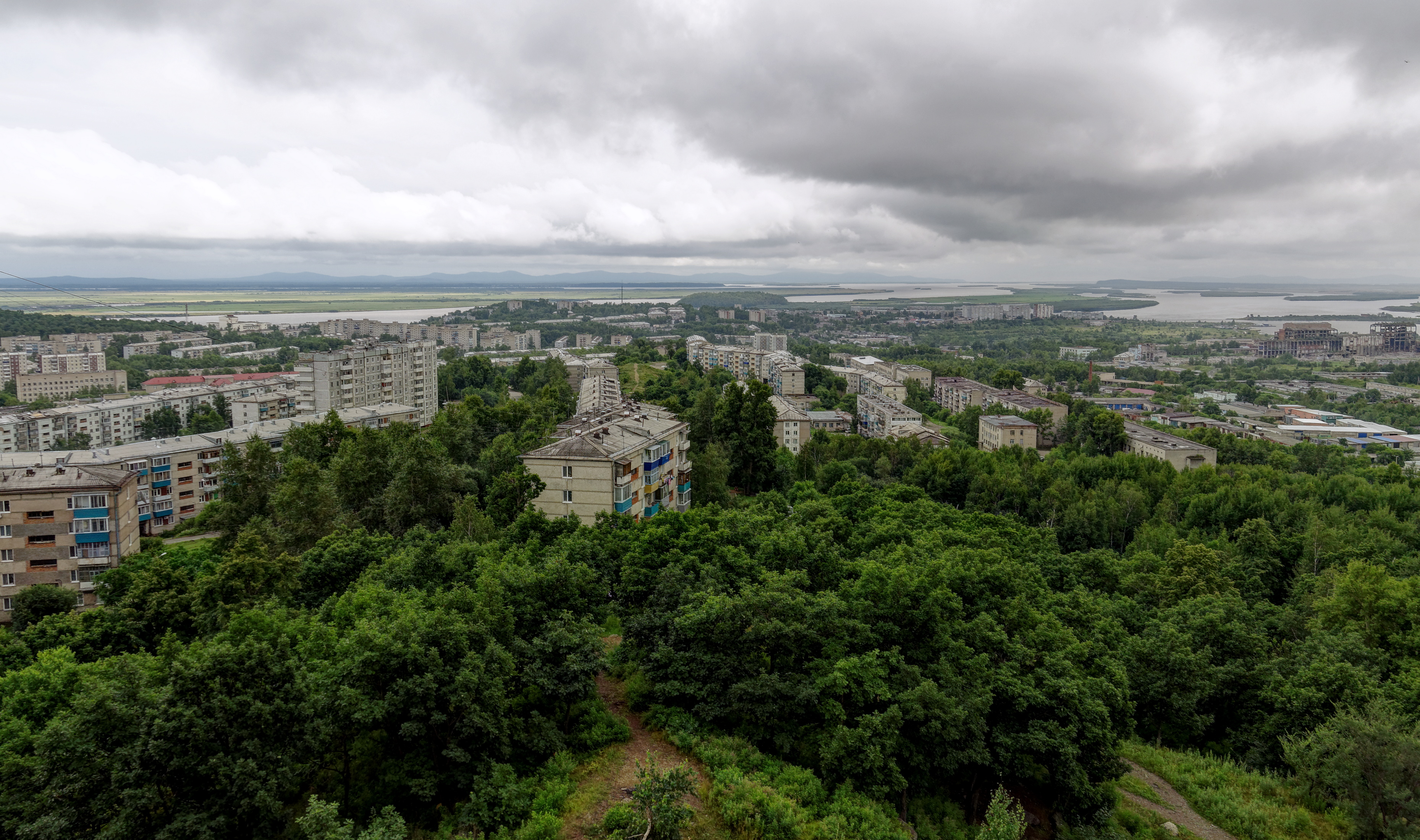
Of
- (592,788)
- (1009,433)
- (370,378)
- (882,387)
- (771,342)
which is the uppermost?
(771,342)

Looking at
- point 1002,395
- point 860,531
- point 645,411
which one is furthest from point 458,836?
point 1002,395

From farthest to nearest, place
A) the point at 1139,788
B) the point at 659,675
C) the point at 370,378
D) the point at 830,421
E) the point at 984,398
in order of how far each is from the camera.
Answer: the point at 984,398 < the point at 370,378 < the point at 830,421 < the point at 1139,788 < the point at 659,675

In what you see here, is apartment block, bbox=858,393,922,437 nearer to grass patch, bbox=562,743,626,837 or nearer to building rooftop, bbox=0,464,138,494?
building rooftop, bbox=0,464,138,494

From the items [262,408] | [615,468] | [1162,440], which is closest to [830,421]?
[1162,440]

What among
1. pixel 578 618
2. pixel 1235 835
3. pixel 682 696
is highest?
pixel 578 618

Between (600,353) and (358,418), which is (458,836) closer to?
(358,418)

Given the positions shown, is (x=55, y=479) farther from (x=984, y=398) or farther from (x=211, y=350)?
(x=211, y=350)
